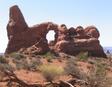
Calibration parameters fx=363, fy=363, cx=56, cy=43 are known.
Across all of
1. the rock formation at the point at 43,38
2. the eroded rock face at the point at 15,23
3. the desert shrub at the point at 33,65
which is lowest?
the desert shrub at the point at 33,65

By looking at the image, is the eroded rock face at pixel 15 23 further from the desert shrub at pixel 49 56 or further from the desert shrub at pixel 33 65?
the desert shrub at pixel 33 65

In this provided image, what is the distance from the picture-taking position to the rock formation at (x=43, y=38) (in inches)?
2021

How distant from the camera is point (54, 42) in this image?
54594mm

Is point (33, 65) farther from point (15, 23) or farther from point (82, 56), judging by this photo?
point (15, 23)

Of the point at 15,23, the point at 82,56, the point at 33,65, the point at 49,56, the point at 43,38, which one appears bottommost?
the point at 82,56

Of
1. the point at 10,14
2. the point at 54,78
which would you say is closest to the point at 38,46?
the point at 10,14

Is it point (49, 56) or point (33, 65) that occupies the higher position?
point (33, 65)

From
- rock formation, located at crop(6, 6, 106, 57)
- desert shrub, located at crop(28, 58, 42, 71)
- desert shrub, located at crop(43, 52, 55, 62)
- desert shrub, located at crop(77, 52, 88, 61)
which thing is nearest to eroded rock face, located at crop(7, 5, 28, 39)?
rock formation, located at crop(6, 6, 106, 57)

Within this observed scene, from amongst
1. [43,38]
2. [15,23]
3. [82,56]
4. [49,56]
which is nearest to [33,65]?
[49,56]

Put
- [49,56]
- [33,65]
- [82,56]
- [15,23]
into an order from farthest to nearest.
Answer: [15,23] → [82,56] → [49,56] → [33,65]

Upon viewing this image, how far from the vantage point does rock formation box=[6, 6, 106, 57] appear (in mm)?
51331

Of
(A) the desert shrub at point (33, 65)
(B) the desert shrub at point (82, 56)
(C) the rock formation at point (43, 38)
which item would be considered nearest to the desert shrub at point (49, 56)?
(C) the rock formation at point (43, 38)

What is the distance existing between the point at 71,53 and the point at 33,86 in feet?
117

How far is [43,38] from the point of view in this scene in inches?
2024
